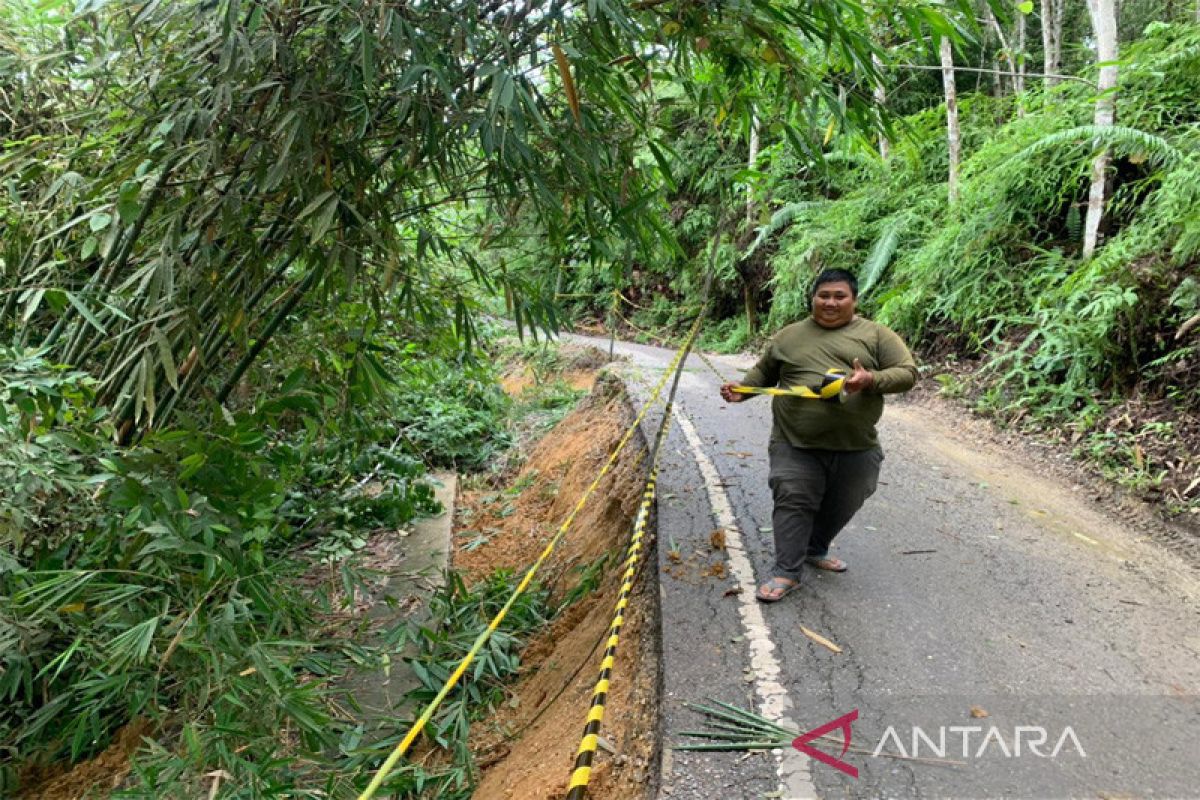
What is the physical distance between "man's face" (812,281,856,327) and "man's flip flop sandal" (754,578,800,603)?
1.33 m

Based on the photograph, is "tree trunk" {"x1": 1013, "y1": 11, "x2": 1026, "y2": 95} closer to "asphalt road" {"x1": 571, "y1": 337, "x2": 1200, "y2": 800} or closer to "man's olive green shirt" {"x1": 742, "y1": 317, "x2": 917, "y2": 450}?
"asphalt road" {"x1": 571, "y1": 337, "x2": 1200, "y2": 800}

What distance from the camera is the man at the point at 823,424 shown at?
342 cm

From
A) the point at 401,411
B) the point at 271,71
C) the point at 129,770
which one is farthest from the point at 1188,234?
the point at 129,770

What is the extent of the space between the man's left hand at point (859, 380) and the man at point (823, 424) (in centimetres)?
10

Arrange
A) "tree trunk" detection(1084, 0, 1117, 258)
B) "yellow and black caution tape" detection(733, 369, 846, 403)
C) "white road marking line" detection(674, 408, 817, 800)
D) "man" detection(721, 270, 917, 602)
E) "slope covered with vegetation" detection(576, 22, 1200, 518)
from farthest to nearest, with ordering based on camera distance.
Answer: "tree trunk" detection(1084, 0, 1117, 258), "slope covered with vegetation" detection(576, 22, 1200, 518), "man" detection(721, 270, 917, 602), "yellow and black caution tape" detection(733, 369, 846, 403), "white road marking line" detection(674, 408, 817, 800)

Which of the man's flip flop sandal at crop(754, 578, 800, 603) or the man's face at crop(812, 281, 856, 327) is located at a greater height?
the man's face at crop(812, 281, 856, 327)

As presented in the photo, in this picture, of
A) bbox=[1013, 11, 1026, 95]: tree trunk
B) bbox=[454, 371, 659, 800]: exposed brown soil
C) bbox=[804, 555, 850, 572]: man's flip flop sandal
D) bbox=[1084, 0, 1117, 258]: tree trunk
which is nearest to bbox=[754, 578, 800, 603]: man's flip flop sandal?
bbox=[804, 555, 850, 572]: man's flip flop sandal

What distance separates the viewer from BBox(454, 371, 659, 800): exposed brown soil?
2.63m

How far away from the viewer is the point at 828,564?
380cm

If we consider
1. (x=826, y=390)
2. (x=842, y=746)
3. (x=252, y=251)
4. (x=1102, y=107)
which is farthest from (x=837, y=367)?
(x=1102, y=107)

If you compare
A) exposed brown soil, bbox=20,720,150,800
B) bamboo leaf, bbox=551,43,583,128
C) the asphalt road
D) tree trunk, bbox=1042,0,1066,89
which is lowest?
exposed brown soil, bbox=20,720,150,800

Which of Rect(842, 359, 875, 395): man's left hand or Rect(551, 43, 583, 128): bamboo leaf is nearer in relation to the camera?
Rect(551, 43, 583, 128): bamboo leaf

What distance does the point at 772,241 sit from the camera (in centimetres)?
1634

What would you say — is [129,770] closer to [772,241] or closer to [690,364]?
[690,364]
